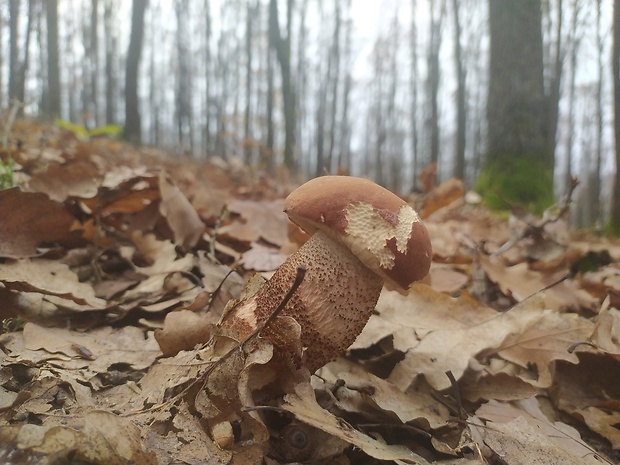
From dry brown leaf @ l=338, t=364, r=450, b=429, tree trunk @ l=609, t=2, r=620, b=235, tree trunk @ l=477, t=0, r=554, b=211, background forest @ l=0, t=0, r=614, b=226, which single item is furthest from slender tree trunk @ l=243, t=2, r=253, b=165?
dry brown leaf @ l=338, t=364, r=450, b=429

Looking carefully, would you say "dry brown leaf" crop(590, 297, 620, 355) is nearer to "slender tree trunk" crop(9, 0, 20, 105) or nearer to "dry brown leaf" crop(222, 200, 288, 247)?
"dry brown leaf" crop(222, 200, 288, 247)

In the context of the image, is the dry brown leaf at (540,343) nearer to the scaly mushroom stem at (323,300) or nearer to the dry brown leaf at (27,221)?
the scaly mushroom stem at (323,300)

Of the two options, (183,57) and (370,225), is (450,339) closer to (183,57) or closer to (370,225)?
(370,225)

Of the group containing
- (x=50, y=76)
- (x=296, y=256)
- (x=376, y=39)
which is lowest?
(x=296, y=256)

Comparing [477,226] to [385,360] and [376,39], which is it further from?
[376,39]

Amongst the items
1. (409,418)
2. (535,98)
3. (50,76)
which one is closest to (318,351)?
(409,418)
